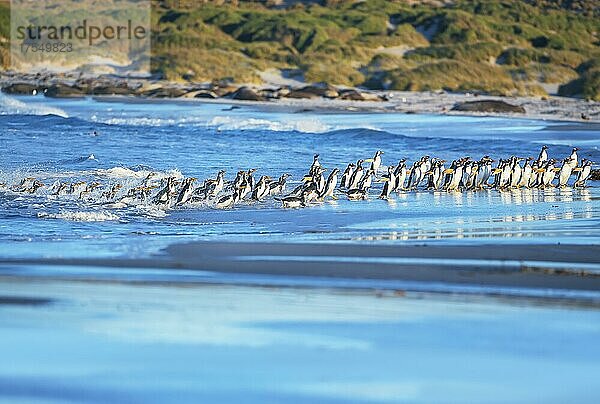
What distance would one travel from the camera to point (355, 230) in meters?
10.2

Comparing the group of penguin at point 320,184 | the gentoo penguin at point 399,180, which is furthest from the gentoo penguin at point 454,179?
the gentoo penguin at point 399,180

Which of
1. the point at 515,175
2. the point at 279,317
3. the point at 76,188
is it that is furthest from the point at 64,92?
the point at 279,317

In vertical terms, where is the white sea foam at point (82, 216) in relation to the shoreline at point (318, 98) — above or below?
above

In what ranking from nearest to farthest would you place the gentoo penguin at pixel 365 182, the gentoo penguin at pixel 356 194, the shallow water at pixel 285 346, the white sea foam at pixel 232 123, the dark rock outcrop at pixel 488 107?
the shallow water at pixel 285 346, the gentoo penguin at pixel 356 194, the gentoo penguin at pixel 365 182, the white sea foam at pixel 232 123, the dark rock outcrop at pixel 488 107

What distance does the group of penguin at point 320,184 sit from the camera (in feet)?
39.8

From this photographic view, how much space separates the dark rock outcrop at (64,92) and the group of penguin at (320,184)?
22.9 meters

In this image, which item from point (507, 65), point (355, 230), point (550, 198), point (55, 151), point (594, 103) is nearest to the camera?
point (355, 230)

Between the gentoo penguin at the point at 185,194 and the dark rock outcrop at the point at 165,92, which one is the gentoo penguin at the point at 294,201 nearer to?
the gentoo penguin at the point at 185,194

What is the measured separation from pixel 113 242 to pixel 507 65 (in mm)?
34574

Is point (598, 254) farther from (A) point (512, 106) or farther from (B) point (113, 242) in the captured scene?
(A) point (512, 106)

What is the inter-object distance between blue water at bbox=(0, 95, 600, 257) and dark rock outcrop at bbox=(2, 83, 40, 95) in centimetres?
602

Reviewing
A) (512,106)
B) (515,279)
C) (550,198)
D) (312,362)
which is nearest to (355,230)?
(515,279)

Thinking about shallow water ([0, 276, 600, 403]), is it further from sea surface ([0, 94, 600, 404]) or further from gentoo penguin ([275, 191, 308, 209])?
gentoo penguin ([275, 191, 308, 209])

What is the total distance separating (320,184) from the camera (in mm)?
12859
